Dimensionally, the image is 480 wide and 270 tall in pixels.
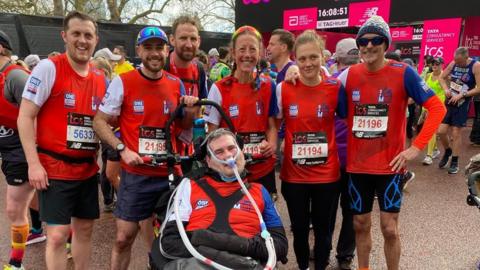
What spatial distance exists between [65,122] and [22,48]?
798 centimetres

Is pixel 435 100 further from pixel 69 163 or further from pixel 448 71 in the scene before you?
pixel 448 71

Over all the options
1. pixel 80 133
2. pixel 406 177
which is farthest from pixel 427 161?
pixel 80 133

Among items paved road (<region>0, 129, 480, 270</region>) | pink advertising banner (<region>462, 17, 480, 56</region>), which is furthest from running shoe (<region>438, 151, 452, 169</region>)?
pink advertising banner (<region>462, 17, 480, 56</region>)

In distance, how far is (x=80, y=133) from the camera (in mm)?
2600

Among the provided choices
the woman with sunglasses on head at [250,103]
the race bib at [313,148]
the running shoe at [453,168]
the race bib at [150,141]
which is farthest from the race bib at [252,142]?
the running shoe at [453,168]

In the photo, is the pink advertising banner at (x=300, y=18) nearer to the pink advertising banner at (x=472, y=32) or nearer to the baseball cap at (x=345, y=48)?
the pink advertising banner at (x=472, y=32)

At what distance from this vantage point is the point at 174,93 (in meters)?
2.81

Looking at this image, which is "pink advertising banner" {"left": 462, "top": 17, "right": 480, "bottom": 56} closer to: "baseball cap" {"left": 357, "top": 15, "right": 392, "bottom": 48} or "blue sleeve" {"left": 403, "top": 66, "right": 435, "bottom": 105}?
"blue sleeve" {"left": 403, "top": 66, "right": 435, "bottom": 105}

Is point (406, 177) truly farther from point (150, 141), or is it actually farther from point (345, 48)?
point (150, 141)

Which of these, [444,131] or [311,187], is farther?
[444,131]

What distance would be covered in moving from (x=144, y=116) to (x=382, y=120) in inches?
65.8

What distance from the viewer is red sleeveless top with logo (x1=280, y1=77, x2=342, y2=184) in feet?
9.20

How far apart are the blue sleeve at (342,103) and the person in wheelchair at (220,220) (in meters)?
0.90

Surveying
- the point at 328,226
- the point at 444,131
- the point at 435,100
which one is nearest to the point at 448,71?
the point at 444,131
